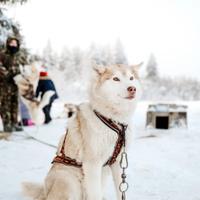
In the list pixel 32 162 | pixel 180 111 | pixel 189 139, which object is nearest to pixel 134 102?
pixel 32 162

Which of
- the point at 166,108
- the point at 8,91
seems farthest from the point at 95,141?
the point at 166,108

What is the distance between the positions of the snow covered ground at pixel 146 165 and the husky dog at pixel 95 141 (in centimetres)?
88

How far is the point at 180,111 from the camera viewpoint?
9.94 metres

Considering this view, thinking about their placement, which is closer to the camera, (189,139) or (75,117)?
(75,117)

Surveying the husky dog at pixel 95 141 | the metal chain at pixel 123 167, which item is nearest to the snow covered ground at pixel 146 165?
the metal chain at pixel 123 167

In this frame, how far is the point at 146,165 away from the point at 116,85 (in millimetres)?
2668

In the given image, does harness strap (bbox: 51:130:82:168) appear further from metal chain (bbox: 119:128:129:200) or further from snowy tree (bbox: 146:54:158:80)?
snowy tree (bbox: 146:54:158:80)

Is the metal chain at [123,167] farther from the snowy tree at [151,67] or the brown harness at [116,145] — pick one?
the snowy tree at [151,67]

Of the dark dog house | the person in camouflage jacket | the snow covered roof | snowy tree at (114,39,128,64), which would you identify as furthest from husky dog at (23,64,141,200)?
snowy tree at (114,39,128,64)

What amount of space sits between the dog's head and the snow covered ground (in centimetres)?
134

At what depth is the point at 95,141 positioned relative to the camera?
11.1ft

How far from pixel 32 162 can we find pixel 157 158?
217 cm

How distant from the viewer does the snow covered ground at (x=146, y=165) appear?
14.8 ft

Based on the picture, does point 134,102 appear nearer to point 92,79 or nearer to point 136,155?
point 92,79
